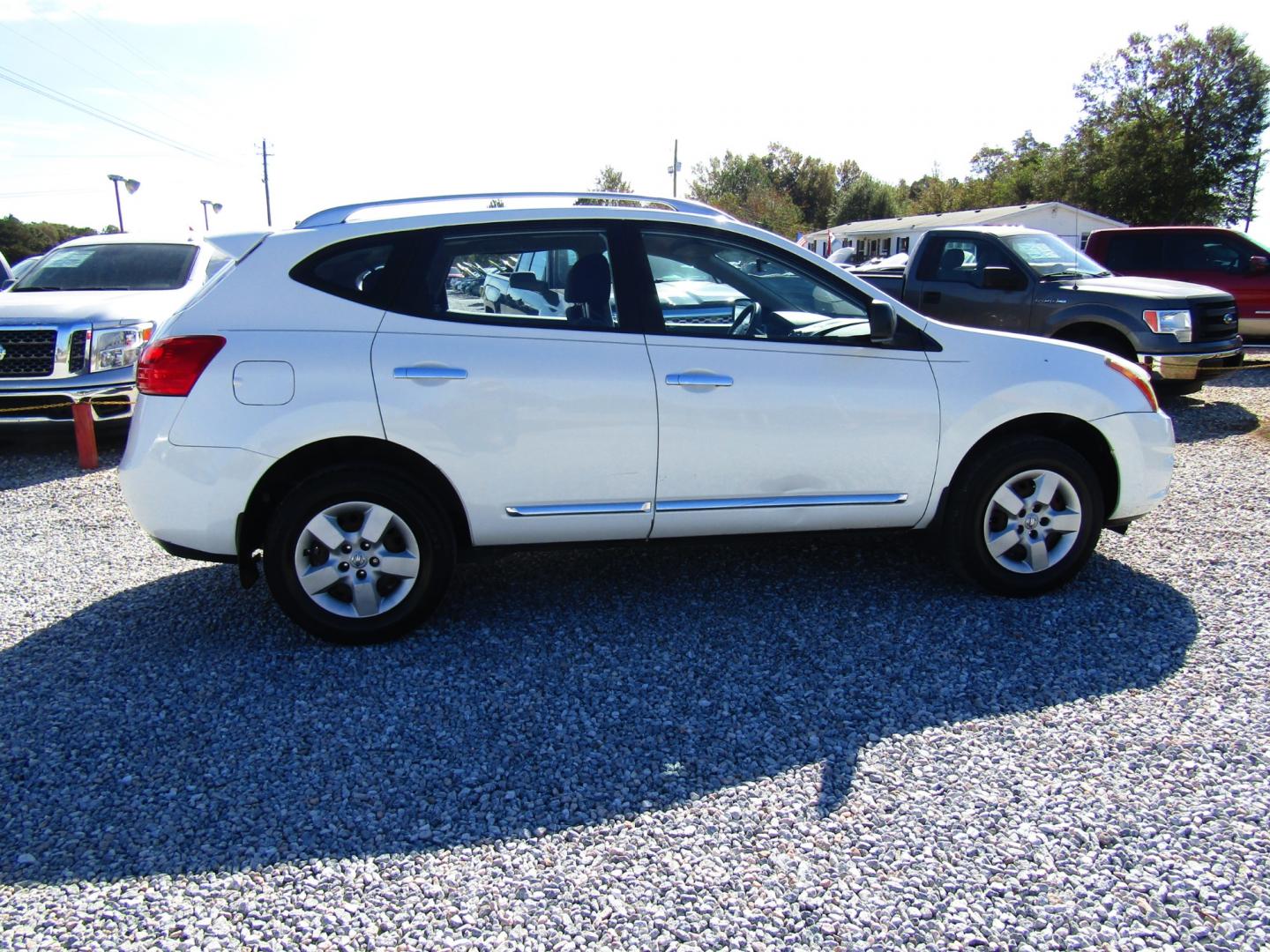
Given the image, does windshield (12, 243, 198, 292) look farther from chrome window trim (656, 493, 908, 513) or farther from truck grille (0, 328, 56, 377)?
chrome window trim (656, 493, 908, 513)

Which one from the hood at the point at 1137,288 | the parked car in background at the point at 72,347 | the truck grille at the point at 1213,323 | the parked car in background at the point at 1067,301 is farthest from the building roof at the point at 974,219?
the parked car in background at the point at 72,347

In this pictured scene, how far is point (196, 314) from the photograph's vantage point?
3959 mm

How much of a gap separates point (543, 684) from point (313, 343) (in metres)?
1.67

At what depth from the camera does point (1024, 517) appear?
4.53 meters

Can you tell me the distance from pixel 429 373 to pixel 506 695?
1344mm

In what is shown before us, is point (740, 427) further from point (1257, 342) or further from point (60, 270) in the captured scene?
point (1257, 342)

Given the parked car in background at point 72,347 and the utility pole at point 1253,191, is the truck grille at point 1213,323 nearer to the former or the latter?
the parked car in background at point 72,347

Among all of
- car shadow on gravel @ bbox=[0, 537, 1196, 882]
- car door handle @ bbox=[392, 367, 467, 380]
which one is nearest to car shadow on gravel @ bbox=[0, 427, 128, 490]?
car shadow on gravel @ bbox=[0, 537, 1196, 882]

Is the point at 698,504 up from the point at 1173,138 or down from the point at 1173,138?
down

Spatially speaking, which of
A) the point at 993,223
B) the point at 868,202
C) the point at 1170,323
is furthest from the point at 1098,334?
the point at 868,202

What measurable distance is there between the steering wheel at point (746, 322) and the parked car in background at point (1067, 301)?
6.06 m

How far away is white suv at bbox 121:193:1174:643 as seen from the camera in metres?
3.94

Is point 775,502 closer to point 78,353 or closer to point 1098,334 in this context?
point 78,353

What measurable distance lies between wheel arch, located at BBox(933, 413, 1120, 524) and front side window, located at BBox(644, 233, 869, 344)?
0.79m
